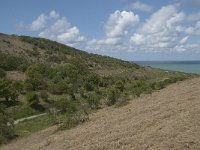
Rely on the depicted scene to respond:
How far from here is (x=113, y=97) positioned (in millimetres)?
38344

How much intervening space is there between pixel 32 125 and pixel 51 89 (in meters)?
19.2

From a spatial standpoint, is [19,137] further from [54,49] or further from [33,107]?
[54,49]

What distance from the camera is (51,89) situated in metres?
55.4

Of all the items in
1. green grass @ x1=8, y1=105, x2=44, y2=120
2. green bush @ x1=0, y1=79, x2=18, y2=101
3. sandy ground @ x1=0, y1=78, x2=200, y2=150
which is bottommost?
green grass @ x1=8, y1=105, x2=44, y2=120

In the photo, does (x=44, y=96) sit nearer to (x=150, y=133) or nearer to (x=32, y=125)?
(x=32, y=125)

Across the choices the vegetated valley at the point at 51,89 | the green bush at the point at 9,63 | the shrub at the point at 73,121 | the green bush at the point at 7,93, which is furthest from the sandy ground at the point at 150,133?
the green bush at the point at 9,63

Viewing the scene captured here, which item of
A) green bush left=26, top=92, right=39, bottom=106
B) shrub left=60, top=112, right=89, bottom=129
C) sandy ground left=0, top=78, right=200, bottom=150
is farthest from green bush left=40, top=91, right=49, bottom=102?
sandy ground left=0, top=78, right=200, bottom=150

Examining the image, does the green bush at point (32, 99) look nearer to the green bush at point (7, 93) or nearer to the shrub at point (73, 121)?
the green bush at point (7, 93)

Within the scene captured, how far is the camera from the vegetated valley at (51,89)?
32812mm

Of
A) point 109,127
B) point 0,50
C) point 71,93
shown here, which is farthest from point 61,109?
point 0,50

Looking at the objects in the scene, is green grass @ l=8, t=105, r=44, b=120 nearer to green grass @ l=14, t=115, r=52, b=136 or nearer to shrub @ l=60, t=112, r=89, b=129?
green grass @ l=14, t=115, r=52, b=136

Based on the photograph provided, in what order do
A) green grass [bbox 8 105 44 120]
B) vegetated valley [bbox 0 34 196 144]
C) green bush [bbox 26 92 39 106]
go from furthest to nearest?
green bush [bbox 26 92 39 106] < green grass [bbox 8 105 44 120] < vegetated valley [bbox 0 34 196 144]

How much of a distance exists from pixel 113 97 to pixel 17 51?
5327 centimetres

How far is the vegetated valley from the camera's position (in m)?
32.8
